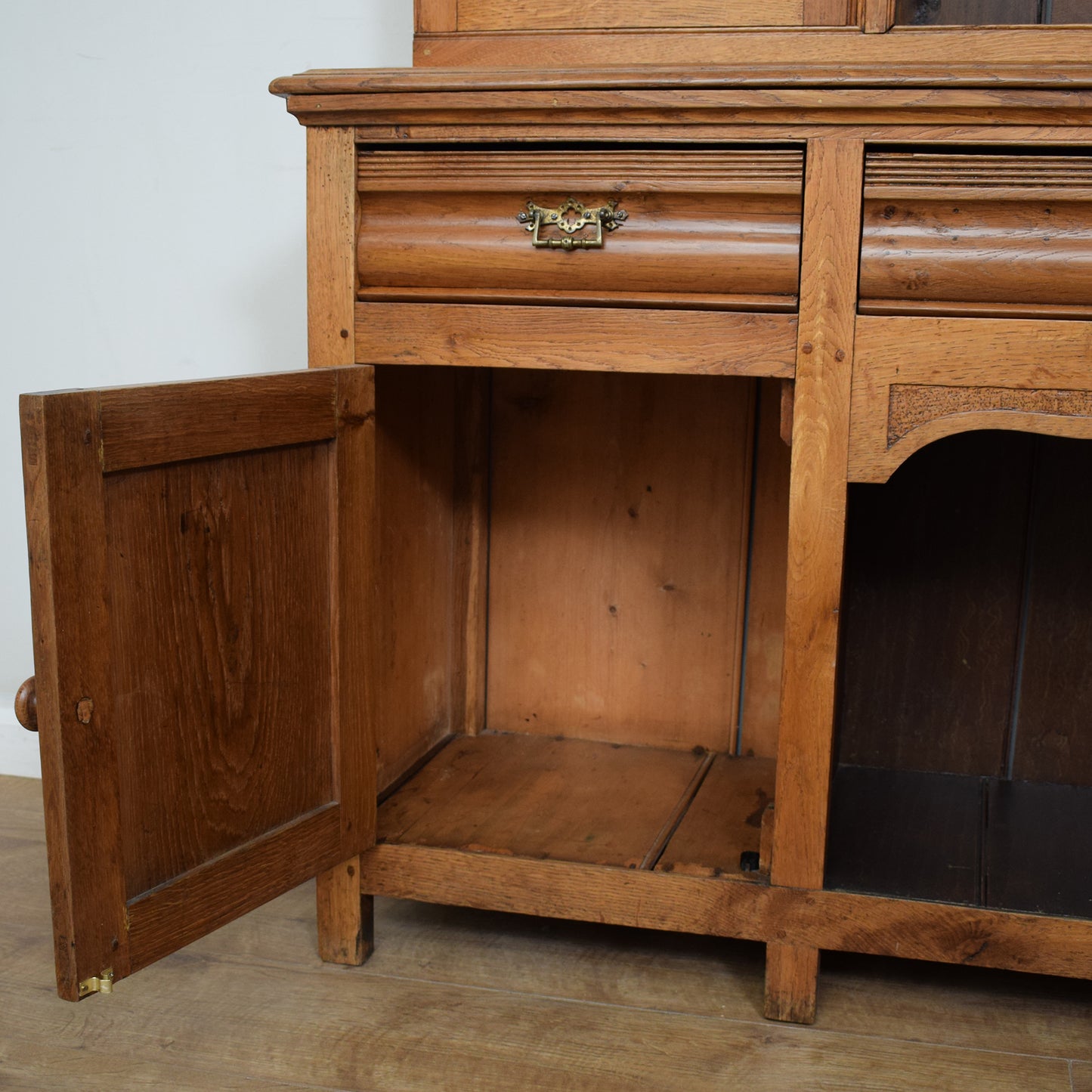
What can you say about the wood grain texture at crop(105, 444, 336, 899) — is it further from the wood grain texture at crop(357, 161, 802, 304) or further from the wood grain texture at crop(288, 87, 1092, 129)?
the wood grain texture at crop(288, 87, 1092, 129)

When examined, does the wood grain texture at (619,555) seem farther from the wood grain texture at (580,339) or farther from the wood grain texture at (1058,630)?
the wood grain texture at (580,339)

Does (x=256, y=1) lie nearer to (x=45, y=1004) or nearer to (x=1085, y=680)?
(x=45, y=1004)

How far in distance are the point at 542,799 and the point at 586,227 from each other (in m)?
0.82

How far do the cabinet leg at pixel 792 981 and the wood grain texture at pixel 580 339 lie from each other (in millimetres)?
672

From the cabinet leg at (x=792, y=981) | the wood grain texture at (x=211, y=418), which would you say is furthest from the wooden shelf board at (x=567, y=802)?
the wood grain texture at (x=211, y=418)

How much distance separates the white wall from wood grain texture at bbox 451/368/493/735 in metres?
0.33

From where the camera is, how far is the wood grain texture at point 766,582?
1965mm

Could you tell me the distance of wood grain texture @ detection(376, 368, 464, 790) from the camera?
175 centimetres

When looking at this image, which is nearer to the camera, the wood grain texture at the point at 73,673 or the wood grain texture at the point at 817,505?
the wood grain texture at the point at 73,673

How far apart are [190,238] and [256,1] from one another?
40 centimetres

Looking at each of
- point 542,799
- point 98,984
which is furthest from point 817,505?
point 98,984

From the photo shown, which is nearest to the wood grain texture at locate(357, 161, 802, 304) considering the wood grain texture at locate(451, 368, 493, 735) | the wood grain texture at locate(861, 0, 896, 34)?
the wood grain texture at locate(861, 0, 896, 34)

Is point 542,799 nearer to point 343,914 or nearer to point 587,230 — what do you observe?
point 343,914

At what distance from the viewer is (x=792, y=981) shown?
150 cm
